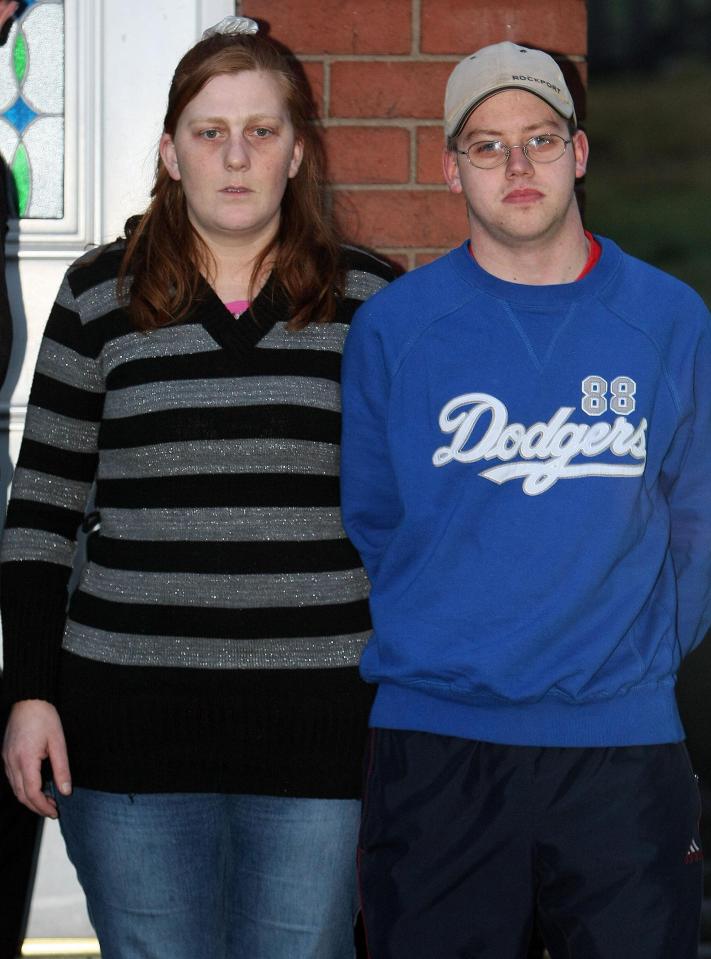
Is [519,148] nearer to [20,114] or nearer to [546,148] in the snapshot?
[546,148]

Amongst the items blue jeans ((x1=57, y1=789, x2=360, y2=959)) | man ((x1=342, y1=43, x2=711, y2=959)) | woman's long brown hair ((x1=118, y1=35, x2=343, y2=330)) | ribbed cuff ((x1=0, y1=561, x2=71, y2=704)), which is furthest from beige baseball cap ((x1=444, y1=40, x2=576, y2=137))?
blue jeans ((x1=57, y1=789, x2=360, y2=959))

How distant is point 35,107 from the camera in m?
3.04

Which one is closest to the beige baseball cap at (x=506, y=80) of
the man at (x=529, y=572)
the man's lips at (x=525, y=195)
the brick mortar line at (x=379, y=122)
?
the man at (x=529, y=572)

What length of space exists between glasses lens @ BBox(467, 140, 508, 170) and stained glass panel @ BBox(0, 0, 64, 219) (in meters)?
1.31

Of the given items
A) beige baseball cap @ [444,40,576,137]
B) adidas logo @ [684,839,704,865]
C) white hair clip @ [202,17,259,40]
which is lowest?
adidas logo @ [684,839,704,865]

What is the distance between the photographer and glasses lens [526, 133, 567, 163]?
6.87ft

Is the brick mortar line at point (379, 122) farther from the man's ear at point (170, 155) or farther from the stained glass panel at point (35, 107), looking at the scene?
the man's ear at point (170, 155)

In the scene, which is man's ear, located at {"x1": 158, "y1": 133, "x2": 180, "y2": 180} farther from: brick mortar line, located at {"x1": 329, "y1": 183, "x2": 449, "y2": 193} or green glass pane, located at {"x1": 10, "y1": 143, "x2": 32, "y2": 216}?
green glass pane, located at {"x1": 10, "y1": 143, "x2": 32, "y2": 216}

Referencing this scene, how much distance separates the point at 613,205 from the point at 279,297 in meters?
6.74

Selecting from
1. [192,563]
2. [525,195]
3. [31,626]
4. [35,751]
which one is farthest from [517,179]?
[35,751]

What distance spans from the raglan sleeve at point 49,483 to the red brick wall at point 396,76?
962 millimetres

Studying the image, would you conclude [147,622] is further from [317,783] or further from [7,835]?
[7,835]

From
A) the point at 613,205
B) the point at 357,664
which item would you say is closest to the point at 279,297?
the point at 357,664

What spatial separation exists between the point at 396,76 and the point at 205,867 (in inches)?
70.9
